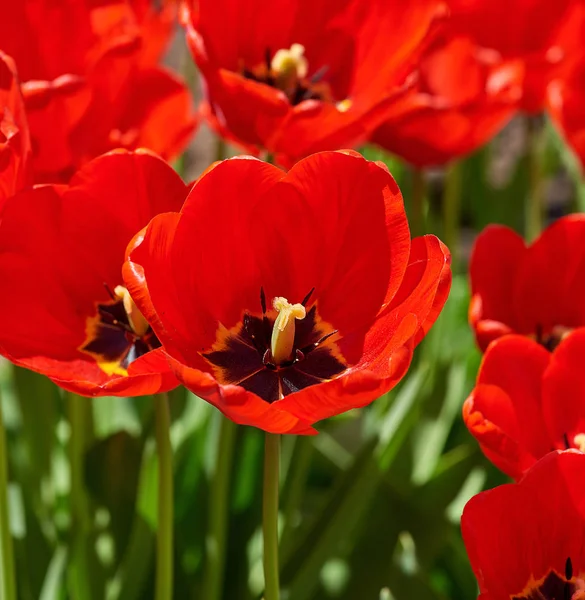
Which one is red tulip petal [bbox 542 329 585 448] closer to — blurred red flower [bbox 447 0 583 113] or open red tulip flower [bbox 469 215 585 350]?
open red tulip flower [bbox 469 215 585 350]

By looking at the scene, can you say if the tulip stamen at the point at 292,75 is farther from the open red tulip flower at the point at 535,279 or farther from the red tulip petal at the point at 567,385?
the red tulip petal at the point at 567,385

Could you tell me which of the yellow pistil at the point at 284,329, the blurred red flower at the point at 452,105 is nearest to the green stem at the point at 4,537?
the yellow pistil at the point at 284,329

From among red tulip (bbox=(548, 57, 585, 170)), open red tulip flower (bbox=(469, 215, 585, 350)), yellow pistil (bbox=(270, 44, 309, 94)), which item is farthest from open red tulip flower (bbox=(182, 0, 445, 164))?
red tulip (bbox=(548, 57, 585, 170))

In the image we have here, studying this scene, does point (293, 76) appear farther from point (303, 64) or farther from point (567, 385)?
point (567, 385)

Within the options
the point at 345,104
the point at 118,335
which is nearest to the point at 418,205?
Answer: the point at 345,104

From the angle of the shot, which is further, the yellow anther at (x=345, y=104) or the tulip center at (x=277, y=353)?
the yellow anther at (x=345, y=104)

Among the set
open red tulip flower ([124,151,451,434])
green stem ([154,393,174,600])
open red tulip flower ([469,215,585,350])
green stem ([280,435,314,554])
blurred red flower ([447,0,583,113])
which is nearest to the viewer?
open red tulip flower ([124,151,451,434])
